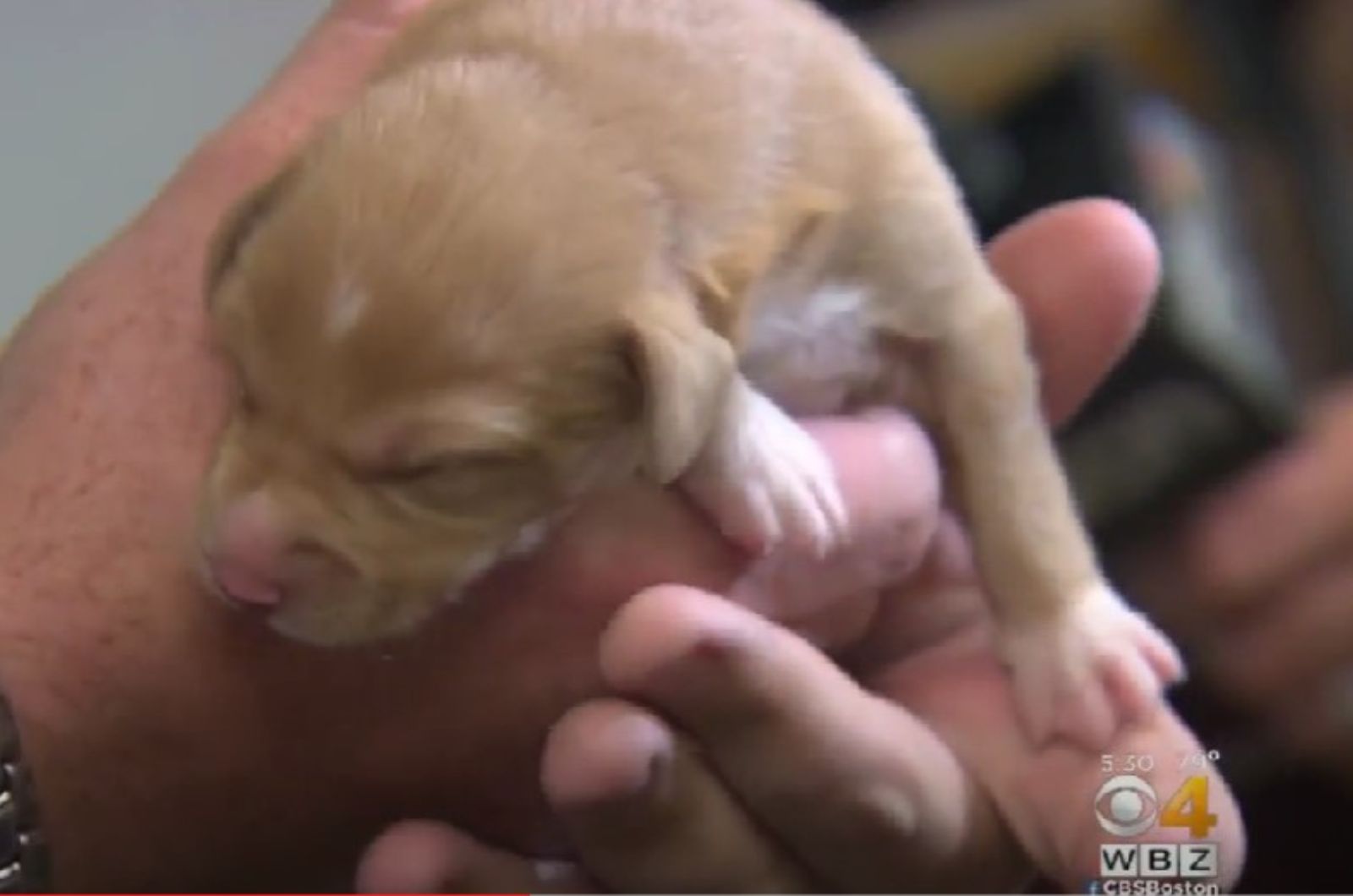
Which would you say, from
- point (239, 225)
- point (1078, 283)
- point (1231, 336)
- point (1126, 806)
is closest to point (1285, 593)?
point (1231, 336)

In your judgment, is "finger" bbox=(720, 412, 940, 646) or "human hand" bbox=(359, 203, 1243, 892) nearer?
"human hand" bbox=(359, 203, 1243, 892)

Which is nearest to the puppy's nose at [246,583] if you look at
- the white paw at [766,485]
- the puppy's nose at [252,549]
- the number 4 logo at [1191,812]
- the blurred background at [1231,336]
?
the puppy's nose at [252,549]

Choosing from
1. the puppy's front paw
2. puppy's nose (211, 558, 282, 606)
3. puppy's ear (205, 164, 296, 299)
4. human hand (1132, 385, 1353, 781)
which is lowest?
human hand (1132, 385, 1353, 781)

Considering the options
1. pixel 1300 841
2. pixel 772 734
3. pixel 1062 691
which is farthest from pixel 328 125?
pixel 1300 841

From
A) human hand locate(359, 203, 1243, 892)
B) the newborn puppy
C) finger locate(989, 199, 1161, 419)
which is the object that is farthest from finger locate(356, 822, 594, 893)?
finger locate(989, 199, 1161, 419)

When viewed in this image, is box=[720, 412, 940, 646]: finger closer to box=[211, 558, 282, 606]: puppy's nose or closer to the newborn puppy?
the newborn puppy

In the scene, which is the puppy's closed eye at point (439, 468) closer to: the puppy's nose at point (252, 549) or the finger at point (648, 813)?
the puppy's nose at point (252, 549)
